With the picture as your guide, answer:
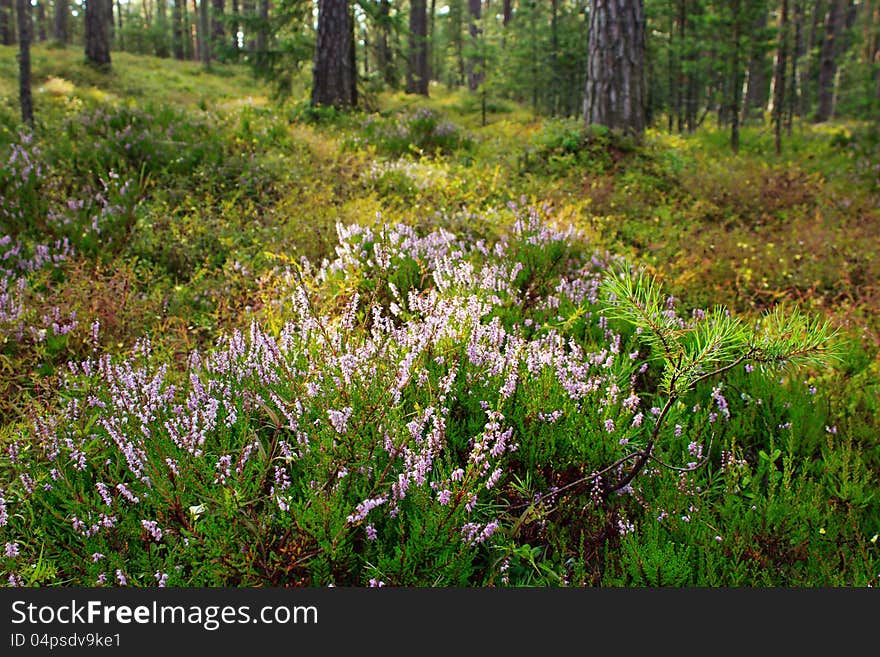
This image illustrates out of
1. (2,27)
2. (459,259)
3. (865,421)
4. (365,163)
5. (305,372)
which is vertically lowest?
(865,421)

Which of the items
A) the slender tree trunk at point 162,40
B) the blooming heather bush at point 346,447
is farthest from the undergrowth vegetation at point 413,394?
the slender tree trunk at point 162,40

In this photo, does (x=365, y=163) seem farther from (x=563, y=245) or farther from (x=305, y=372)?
(x=305, y=372)

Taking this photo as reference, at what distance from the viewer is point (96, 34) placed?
16.5 m

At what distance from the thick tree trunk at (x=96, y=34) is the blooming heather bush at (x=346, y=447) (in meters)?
17.3

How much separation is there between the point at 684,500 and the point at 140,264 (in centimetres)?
457

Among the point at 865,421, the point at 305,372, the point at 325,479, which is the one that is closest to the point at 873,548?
the point at 865,421

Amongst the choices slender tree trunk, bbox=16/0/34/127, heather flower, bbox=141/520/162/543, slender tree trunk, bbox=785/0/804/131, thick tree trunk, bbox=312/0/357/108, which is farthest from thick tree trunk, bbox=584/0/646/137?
heather flower, bbox=141/520/162/543

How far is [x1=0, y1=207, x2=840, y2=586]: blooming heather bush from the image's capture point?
1885mm

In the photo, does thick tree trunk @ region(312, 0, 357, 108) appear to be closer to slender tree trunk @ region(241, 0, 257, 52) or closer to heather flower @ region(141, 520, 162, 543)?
slender tree trunk @ region(241, 0, 257, 52)

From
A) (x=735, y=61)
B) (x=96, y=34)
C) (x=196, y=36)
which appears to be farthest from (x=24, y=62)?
(x=196, y=36)

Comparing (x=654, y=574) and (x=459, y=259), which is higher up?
(x=459, y=259)

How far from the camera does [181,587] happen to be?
1.80m

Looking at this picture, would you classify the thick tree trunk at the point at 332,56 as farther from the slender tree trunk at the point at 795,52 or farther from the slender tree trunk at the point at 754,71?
the slender tree trunk at the point at 795,52

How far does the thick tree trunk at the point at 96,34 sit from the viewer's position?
53.5 feet
